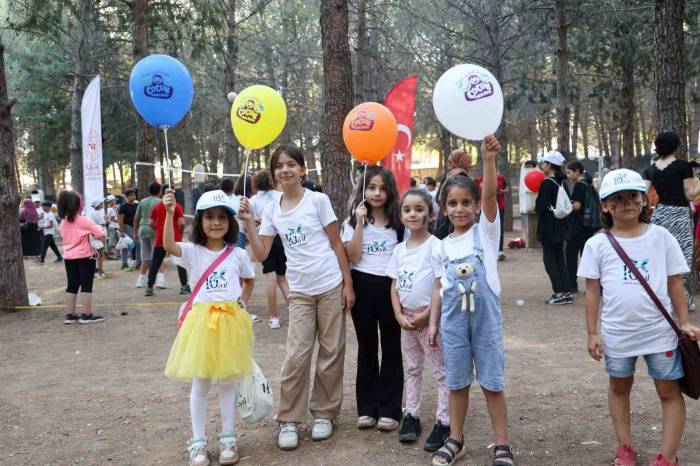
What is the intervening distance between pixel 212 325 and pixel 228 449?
28.1 inches

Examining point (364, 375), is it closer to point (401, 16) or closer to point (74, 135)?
point (401, 16)

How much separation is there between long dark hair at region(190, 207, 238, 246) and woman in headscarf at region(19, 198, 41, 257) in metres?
14.8

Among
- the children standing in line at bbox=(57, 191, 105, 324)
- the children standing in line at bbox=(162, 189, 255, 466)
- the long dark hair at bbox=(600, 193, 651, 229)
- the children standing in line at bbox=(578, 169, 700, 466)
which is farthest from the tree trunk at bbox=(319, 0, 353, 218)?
the children standing in line at bbox=(578, 169, 700, 466)

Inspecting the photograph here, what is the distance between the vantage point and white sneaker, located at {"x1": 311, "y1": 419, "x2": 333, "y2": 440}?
3.98 m

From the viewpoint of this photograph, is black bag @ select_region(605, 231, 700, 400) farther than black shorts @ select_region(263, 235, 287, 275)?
No

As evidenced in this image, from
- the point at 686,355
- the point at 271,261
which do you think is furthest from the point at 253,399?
the point at 271,261

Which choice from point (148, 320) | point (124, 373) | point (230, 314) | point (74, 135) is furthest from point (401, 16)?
point (230, 314)

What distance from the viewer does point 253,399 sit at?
390cm

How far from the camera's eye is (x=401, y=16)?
19.9 m

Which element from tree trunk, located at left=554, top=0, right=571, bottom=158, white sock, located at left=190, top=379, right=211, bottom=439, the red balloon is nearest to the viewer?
white sock, located at left=190, top=379, right=211, bottom=439

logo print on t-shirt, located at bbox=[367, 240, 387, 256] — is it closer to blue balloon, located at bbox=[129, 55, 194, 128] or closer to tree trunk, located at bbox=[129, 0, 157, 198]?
blue balloon, located at bbox=[129, 55, 194, 128]

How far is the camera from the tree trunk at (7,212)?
852 centimetres

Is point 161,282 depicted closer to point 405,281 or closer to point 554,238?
point 554,238

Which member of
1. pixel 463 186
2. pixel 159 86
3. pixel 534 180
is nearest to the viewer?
pixel 463 186
